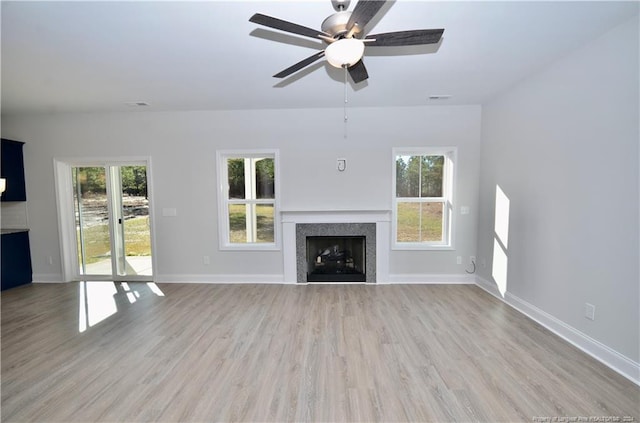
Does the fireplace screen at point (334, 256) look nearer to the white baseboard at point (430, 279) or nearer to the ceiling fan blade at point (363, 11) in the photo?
the white baseboard at point (430, 279)

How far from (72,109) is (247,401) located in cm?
469

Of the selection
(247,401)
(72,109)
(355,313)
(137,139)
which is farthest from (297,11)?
(72,109)

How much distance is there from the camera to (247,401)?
5.75ft

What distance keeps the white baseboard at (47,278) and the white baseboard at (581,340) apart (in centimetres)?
659

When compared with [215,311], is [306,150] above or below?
above

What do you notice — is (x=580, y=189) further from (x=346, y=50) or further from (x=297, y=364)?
(x=297, y=364)

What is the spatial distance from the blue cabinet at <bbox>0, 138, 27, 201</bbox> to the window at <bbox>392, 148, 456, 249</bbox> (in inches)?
229

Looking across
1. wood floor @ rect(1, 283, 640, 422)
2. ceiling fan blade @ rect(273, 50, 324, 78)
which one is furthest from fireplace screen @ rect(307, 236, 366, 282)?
ceiling fan blade @ rect(273, 50, 324, 78)

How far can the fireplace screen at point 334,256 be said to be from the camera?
4.12m

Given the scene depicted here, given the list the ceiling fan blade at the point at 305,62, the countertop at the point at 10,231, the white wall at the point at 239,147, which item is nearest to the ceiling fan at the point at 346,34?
the ceiling fan blade at the point at 305,62

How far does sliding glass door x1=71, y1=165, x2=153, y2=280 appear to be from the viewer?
13.8 feet

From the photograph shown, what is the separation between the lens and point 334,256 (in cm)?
426

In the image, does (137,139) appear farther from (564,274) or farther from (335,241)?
(564,274)

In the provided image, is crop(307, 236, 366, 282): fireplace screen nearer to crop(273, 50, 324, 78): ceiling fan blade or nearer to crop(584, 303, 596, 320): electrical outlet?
crop(584, 303, 596, 320): electrical outlet
